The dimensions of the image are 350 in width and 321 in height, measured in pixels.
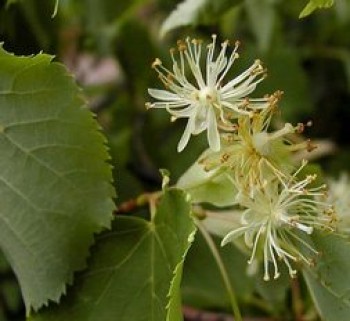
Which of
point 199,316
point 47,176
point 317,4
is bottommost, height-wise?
point 199,316

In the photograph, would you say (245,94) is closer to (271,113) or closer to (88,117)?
(271,113)

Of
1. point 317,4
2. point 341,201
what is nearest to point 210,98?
point 317,4

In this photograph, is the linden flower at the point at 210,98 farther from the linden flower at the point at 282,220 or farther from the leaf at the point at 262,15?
the leaf at the point at 262,15

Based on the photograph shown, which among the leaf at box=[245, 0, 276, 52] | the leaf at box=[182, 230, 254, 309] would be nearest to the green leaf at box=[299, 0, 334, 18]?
the leaf at box=[182, 230, 254, 309]

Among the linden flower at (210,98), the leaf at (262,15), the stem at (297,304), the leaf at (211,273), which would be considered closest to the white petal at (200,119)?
the linden flower at (210,98)

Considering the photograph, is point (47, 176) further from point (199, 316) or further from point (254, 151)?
point (199, 316)

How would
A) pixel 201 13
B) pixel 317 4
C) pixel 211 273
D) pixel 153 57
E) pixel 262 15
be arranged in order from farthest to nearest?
pixel 153 57 → pixel 262 15 → pixel 211 273 → pixel 201 13 → pixel 317 4

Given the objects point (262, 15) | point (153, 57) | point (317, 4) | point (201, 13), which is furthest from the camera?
point (153, 57)
